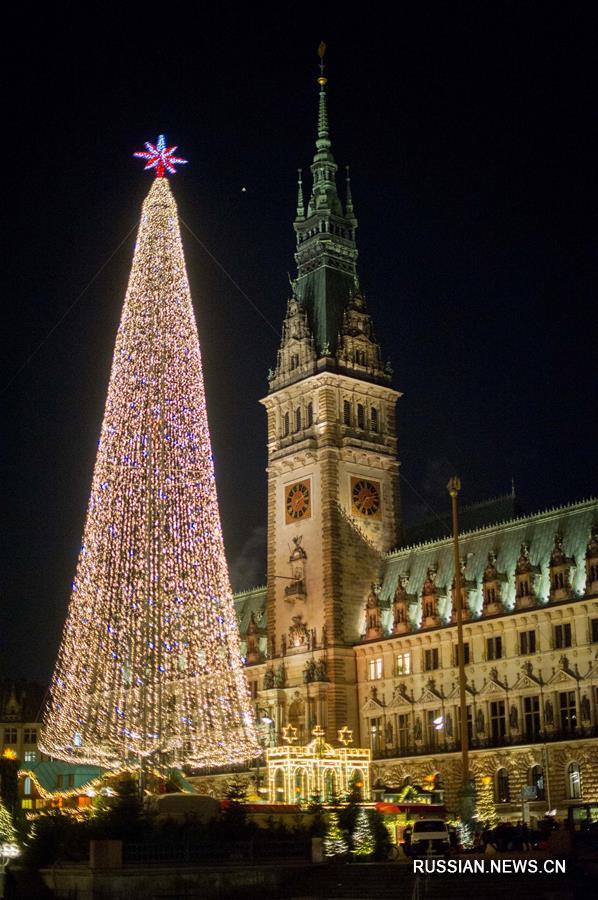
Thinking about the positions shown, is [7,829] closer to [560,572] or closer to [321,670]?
[560,572]

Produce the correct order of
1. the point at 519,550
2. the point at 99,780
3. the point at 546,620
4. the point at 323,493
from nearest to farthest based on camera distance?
the point at 99,780 → the point at 546,620 → the point at 519,550 → the point at 323,493

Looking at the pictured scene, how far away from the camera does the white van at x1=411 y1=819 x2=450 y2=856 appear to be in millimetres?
51469

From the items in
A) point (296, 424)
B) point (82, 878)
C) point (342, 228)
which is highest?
point (342, 228)

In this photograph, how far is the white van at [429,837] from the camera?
5147 cm

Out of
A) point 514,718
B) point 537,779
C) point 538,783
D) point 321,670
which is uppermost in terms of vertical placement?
point 321,670

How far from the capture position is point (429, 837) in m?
51.9

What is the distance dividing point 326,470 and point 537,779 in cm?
3103

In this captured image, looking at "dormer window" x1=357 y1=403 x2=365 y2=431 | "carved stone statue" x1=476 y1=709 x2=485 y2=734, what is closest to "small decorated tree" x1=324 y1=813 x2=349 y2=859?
"carved stone statue" x1=476 y1=709 x2=485 y2=734

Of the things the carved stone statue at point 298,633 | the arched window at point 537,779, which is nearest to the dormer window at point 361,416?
the carved stone statue at point 298,633

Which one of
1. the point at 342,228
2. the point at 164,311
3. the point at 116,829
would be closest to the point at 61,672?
the point at 116,829

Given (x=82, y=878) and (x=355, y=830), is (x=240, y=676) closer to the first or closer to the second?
(x=355, y=830)

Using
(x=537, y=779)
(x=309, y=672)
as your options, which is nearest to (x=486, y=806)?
(x=537, y=779)

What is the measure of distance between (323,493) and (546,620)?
23519 mm

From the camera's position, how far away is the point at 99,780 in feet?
211
